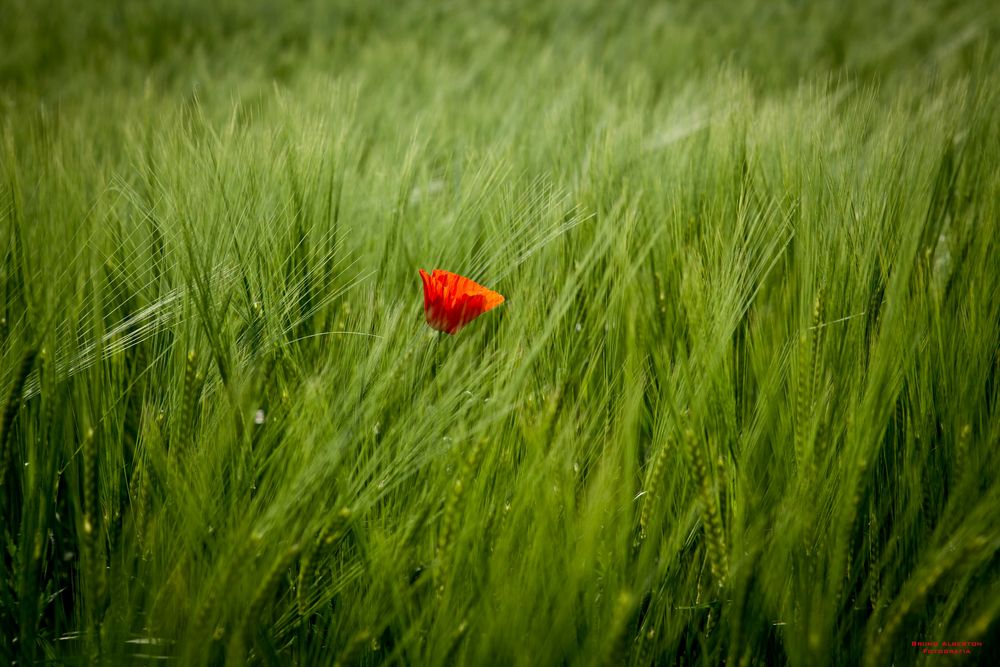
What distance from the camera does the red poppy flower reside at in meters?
0.51

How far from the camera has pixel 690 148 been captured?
797 millimetres

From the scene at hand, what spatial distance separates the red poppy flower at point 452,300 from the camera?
0.51m

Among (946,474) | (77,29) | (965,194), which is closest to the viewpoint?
(946,474)

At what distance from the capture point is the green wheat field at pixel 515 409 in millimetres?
413

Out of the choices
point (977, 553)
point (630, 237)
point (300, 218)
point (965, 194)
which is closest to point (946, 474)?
point (977, 553)

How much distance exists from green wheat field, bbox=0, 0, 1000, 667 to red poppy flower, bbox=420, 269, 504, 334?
0.8 inches

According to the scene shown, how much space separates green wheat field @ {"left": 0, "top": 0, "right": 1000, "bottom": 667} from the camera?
0.41 meters

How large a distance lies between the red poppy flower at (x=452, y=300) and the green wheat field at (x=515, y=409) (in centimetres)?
2

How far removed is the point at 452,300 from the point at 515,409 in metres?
0.09

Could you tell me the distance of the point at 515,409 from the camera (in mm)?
510

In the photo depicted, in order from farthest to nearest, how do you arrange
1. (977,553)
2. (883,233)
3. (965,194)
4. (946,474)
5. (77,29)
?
(77,29) < (965,194) < (883,233) < (946,474) < (977,553)

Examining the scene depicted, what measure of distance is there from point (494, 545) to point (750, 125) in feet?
Result: 1.92

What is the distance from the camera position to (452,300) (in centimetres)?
51

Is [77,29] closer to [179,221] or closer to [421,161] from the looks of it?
[421,161]
